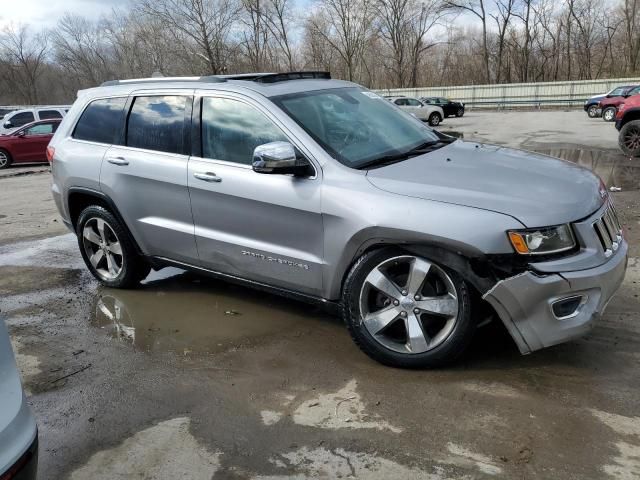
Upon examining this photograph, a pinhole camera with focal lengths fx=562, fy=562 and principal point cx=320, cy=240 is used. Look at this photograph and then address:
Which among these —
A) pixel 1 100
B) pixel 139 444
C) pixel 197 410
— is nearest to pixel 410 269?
pixel 197 410

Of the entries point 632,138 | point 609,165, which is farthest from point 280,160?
point 632,138

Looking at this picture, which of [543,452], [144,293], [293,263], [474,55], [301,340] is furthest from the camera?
[474,55]

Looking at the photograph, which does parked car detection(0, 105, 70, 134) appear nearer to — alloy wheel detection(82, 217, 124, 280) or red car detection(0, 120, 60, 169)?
red car detection(0, 120, 60, 169)

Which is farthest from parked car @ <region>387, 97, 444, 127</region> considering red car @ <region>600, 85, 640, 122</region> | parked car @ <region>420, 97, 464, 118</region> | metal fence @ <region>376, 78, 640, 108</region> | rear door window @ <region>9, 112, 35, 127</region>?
rear door window @ <region>9, 112, 35, 127</region>

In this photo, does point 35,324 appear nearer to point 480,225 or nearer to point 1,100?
point 480,225

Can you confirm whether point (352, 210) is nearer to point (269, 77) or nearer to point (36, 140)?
point (269, 77)

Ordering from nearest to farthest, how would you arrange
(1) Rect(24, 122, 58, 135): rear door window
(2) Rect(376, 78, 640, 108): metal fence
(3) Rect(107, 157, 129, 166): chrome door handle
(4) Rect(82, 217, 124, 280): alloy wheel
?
(3) Rect(107, 157, 129, 166): chrome door handle < (4) Rect(82, 217, 124, 280): alloy wheel < (1) Rect(24, 122, 58, 135): rear door window < (2) Rect(376, 78, 640, 108): metal fence

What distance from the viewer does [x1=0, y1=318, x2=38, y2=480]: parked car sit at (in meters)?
1.82

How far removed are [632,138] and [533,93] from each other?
1349 inches

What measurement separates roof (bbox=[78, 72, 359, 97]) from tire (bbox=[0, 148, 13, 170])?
14545 mm

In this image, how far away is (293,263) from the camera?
374 cm

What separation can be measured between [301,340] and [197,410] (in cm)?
101

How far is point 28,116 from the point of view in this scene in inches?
783

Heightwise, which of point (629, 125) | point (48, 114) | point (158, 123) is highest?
point (48, 114)
